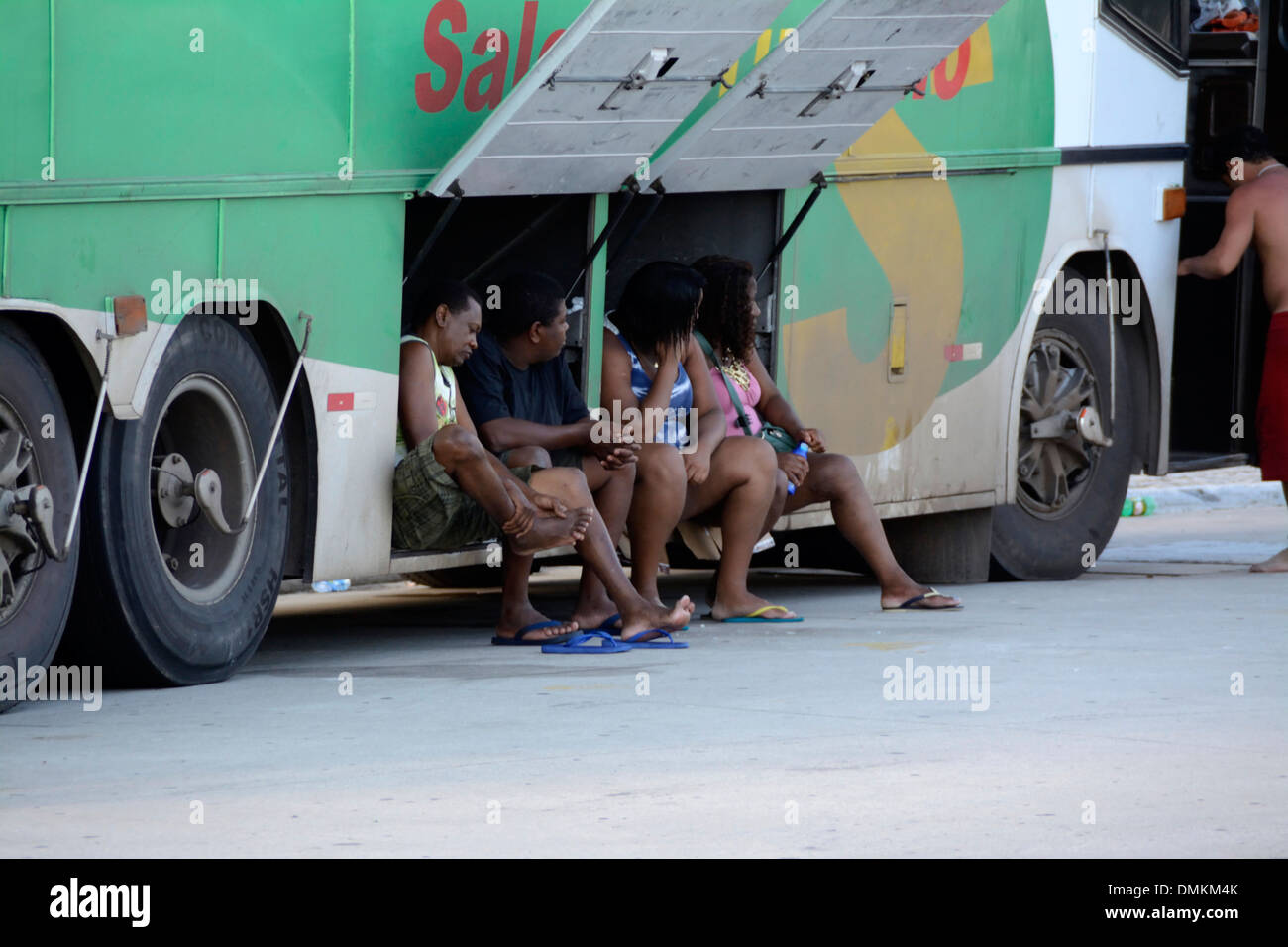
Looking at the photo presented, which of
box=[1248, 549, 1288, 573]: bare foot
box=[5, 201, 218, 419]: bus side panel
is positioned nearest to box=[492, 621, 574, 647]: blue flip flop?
box=[5, 201, 218, 419]: bus side panel

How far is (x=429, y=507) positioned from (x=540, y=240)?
4.57 feet

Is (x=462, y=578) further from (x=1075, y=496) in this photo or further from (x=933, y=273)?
(x=1075, y=496)

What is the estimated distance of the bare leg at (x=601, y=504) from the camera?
23.5 ft

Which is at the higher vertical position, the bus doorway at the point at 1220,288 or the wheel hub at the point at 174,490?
the bus doorway at the point at 1220,288

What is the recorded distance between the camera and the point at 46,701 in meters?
5.71

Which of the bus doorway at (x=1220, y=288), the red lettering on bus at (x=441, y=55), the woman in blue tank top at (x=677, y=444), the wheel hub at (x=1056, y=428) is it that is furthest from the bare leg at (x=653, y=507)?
the bus doorway at (x=1220, y=288)

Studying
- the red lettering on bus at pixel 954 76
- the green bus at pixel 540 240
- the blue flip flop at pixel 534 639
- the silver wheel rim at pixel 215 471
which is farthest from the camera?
the red lettering on bus at pixel 954 76

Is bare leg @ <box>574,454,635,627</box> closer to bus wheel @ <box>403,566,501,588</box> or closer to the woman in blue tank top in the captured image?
the woman in blue tank top

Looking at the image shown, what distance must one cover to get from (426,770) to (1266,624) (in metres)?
3.50

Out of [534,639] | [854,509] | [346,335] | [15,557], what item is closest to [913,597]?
[854,509]

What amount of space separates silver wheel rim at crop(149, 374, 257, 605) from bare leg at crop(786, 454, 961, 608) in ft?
7.72

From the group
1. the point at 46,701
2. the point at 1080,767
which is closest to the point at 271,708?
the point at 46,701

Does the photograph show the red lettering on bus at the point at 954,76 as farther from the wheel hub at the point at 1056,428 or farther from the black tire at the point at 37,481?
the black tire at the point at 37,481

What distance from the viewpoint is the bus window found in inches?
364
